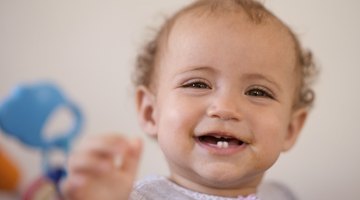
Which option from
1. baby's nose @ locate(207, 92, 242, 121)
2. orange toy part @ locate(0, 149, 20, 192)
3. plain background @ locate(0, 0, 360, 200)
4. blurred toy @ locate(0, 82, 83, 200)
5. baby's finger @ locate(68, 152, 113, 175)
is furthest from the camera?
Result: plain background @ locate(0, 0, 360, 200)

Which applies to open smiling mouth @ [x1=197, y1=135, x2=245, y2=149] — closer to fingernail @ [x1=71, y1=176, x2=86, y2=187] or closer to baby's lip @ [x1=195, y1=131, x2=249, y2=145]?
baby's lip @ [x1=195, y1=131, x2=249, y2=145]

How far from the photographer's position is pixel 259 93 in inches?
27.7

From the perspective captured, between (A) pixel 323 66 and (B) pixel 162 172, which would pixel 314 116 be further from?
(B) pixel 162 172

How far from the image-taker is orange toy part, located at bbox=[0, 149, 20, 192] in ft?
2.93

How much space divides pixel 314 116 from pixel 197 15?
1.53ft

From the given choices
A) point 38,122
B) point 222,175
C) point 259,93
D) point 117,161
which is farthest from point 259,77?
point 38,122

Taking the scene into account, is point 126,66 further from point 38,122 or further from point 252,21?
point 252,21

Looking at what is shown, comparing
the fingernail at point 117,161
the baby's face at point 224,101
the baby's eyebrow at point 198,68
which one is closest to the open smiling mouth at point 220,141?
the baby's face at point 224,101

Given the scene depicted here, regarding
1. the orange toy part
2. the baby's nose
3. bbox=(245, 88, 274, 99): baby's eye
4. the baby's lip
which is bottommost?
the orange toy part

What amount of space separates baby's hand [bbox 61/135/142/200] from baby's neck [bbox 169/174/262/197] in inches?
9.9

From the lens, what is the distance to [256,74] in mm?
682

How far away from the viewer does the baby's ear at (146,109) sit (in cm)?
80

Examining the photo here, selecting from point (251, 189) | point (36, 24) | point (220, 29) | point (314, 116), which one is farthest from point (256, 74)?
point (36, 24)

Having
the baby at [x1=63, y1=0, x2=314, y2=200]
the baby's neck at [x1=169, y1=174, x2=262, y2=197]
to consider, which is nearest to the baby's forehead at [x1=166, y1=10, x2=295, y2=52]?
the baby at [x1=63, y1=0, x2=314, y2=200]
